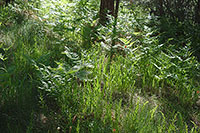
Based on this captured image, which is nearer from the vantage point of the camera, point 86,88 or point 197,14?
point 86,88

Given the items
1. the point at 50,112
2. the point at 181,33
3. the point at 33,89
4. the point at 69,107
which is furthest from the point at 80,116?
the point at 181,33

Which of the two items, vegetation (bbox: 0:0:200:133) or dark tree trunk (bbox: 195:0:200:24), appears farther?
dark tree trunk (bbox: 195:0:200:24)

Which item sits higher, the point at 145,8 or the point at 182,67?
the point at 145,8

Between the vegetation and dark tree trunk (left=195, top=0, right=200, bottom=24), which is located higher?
dark tree trunk (left=195, top=0, right=200, bottom=24)

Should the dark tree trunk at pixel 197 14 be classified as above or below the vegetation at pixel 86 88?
above

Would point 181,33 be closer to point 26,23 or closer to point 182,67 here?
point 182,67

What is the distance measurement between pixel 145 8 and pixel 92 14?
294 cm

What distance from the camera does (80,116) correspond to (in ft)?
6.84

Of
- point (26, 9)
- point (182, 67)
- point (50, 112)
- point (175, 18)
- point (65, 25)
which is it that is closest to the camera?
point (50, 112)

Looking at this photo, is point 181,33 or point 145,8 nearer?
point 181,33

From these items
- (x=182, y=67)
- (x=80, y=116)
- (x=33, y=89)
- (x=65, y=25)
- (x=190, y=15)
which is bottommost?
(x=80, y=116)

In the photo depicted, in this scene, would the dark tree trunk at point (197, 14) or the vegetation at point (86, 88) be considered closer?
the vegetation at point (86, 88)

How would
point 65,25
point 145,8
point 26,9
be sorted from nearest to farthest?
point 65,25, point 26,9, point 145,8

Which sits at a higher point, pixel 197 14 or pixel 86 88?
pixel 197 14
